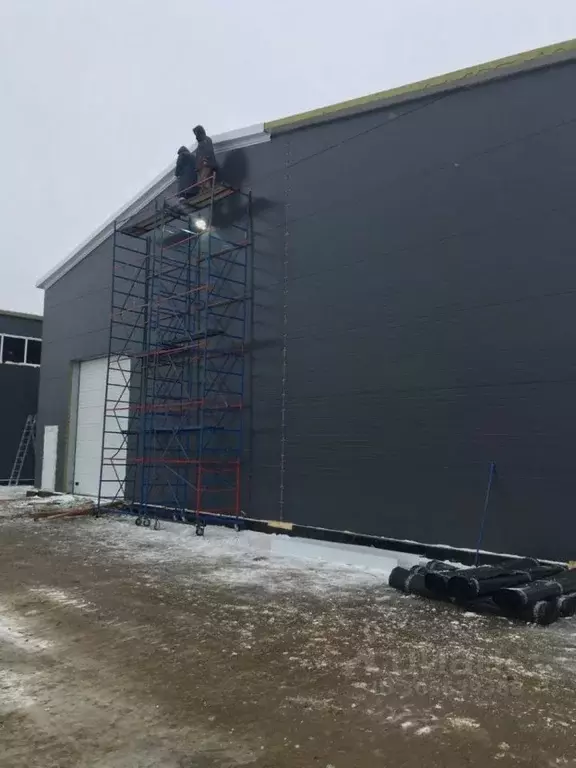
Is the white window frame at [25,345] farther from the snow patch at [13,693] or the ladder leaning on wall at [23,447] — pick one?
the snow patch at [13,693]

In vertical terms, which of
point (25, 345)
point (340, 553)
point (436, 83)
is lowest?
point (340, 553)

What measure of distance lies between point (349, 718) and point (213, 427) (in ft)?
29.1

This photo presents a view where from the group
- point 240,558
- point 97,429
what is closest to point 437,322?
point 240,558

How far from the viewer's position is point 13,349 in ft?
75.8

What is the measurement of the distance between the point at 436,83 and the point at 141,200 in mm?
8824

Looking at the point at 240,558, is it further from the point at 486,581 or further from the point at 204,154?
the point at 204,154

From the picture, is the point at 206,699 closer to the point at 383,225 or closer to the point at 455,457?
the point at 455,457

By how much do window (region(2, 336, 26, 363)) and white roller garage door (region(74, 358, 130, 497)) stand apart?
6.40 metres

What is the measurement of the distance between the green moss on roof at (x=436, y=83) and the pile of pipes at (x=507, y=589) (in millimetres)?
6851

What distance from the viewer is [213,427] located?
40.5 feet

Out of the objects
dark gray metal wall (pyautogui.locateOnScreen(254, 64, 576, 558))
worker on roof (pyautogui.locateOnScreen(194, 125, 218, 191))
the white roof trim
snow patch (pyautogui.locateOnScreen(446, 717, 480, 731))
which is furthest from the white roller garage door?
snow patch (pyautogui.locateOnScreen(446, 717, 480, 731))

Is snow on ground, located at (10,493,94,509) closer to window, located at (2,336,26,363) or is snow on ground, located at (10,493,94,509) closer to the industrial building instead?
the industrial building

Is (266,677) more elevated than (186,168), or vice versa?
(186,168)

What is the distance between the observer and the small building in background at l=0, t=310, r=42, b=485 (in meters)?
22.4
